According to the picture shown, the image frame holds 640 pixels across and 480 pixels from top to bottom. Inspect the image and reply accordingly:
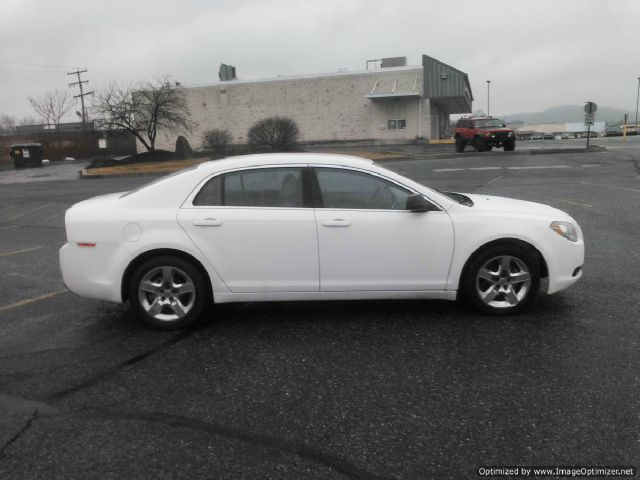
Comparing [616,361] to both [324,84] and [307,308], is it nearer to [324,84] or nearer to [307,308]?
[307,308]

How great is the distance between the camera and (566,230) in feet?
15.8

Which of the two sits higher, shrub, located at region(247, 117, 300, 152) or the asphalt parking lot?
shrub, located at region(247, 117, 300, 152)

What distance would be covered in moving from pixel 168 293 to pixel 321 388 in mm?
1753

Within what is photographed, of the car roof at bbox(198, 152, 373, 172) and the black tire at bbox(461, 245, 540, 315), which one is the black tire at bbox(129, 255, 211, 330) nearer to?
the car roof at bbox(198, 152, 373, 172)

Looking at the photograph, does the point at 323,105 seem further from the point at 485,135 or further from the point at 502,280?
the point at 502,280

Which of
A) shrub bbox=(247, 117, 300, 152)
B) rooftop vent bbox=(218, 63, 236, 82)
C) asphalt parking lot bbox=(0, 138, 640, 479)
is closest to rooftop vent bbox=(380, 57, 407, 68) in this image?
rooftop vent bbox=(218, 63, 236, 82)

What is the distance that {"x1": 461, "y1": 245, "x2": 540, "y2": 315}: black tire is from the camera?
15.4 feet

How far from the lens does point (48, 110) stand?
8056 cm

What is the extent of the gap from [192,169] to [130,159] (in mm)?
29404

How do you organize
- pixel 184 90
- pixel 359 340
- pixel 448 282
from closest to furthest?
pixel 359 340 → pixel 448 282 → pixel 184 90

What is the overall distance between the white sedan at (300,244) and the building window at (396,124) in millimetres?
41052

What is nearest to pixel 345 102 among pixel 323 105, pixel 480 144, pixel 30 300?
pixel 323 105

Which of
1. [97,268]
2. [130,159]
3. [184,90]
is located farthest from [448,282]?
[184,90]

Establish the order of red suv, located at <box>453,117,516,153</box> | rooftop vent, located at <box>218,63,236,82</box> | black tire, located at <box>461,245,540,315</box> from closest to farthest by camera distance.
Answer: black tire, located at <box>461,245,540,315</box>, red suv, located at <box>453,117,516,153</box>, rooftop vent, located at <box>218,63,236,82</box>
